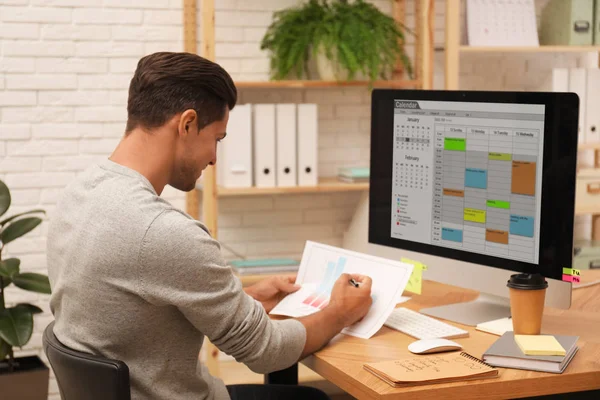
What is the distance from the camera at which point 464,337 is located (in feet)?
5.90

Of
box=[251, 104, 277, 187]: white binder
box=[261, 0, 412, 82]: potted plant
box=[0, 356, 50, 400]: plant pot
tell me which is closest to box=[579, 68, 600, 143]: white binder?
box=[261, 0, 412, 82]: potted plant

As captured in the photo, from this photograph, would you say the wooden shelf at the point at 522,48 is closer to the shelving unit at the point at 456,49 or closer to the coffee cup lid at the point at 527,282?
the shelving unit at the point at 456,49

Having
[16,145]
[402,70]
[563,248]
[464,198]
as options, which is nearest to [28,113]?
[16,145]

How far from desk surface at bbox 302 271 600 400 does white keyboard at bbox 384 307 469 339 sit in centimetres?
2

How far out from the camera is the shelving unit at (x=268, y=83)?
327cm

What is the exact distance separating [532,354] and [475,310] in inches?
16.2

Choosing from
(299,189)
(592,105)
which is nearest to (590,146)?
(592,105)

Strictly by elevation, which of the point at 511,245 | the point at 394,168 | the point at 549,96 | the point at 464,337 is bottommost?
the point at 464,337

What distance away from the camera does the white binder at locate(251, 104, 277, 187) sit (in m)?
3.33

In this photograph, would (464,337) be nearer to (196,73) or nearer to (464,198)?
(464,198)

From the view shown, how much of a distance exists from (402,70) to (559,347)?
231cm

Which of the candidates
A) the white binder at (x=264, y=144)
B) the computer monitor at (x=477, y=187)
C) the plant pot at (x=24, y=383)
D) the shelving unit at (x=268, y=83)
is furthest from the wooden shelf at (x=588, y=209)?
the plant pot at (x=24, y=383)

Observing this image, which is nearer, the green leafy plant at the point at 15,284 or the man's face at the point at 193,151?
the man's face at the point at 193,151

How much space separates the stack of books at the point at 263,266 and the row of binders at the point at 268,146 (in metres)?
0.31
